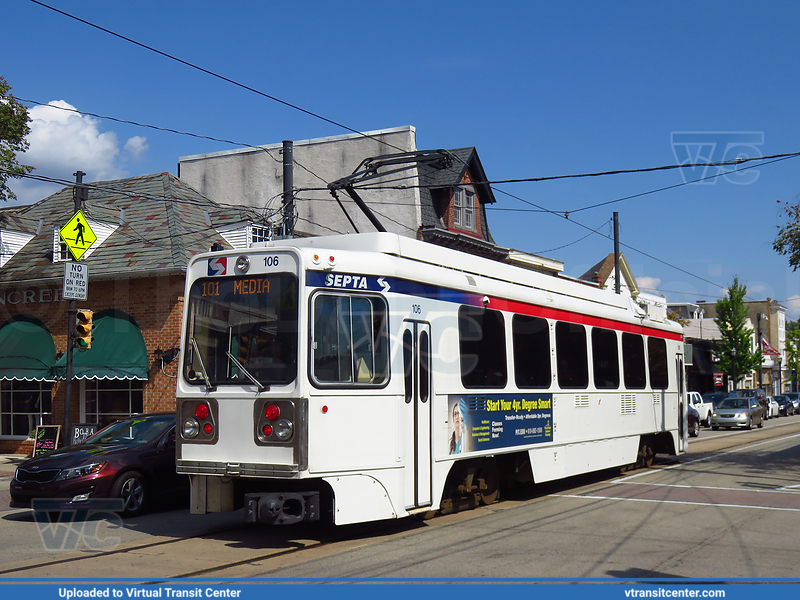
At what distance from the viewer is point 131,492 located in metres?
11.3

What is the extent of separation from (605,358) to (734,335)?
50.5 m

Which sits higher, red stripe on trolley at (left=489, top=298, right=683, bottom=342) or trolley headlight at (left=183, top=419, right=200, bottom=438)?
red stripe on trolley at (left=489, top=298, right=683, bottom=342)

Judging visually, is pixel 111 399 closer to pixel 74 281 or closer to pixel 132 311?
pixel 132 311

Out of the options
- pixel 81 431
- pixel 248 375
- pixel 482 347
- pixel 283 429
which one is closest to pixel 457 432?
pixel 482 347

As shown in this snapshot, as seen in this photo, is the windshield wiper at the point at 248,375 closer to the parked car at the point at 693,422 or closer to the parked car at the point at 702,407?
the parked car at the point at 693,422

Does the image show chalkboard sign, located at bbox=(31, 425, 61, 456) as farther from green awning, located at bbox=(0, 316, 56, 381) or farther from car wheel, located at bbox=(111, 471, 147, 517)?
car wheel, located at bbox=(111, 471, 147, 517)

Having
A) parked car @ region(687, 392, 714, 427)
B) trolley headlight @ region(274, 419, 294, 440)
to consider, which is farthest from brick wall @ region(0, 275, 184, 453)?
parked car @ region(687, 392, 714, 427)

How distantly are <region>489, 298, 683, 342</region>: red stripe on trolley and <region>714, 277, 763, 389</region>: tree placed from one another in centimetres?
4662

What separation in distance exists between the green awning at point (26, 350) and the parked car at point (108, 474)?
32.6 ft

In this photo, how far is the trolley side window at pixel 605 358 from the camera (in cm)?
1366

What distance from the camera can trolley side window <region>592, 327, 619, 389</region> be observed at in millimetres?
13664

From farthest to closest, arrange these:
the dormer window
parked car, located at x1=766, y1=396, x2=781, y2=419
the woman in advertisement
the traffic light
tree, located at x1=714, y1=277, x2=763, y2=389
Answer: tree, located at x1=714, y1=277, x2=763, y2=389 → parked car, located at x1=766, y1=396, x2=781, y2=419 → the dormer window → the traffic light → the woman in advertisement

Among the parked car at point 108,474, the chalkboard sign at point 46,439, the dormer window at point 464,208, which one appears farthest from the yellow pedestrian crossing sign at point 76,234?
the dormer window at point 464,208

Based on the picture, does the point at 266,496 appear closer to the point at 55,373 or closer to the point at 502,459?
the point at 502,459
